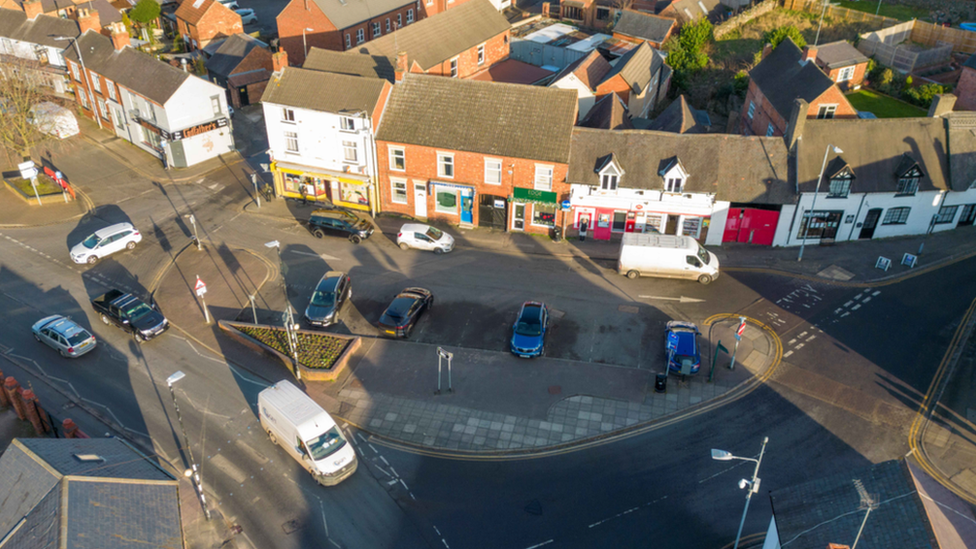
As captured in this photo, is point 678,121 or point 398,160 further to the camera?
point 678,121

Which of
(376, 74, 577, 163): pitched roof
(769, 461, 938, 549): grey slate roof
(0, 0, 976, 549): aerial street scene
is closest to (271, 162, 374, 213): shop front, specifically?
(0, 0, 976, 549): aerial street scene

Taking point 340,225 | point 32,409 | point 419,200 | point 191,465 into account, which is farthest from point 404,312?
point 32,409

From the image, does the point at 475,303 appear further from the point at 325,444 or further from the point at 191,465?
the point at 191,465

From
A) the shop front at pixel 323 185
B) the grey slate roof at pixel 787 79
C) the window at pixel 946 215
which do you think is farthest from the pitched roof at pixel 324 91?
the window at pixel 946 215

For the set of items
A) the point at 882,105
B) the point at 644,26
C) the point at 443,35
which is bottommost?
the point at 882,105

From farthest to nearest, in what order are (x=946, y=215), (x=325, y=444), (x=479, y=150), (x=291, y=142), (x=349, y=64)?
(x=349, y=64) → (x=291, y=142) → (x=946, y=215) → (x=479, y=150) → (x=325, y=444)

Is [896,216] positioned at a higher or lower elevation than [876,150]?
lower
